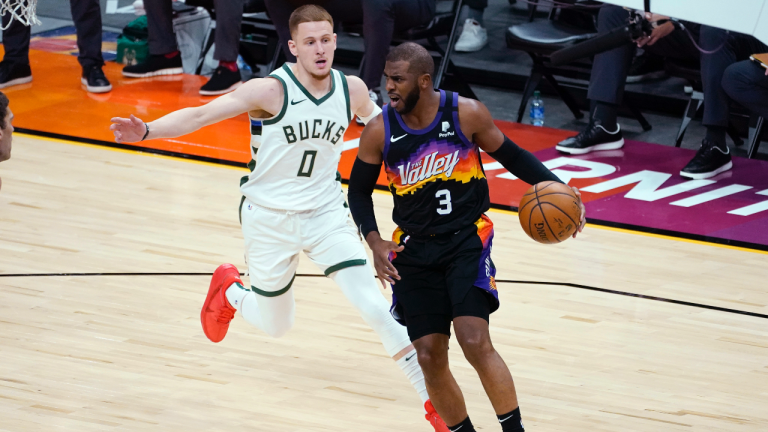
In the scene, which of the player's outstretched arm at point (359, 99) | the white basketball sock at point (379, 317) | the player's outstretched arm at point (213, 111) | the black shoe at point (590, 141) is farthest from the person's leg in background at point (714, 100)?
the player's outstretched arm at point (213, 111)

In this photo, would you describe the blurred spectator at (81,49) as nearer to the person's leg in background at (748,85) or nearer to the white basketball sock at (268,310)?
the white basketball sock at (268,310)

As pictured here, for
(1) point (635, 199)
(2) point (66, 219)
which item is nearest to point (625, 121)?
(1) point (635, 199)

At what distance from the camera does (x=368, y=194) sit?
4.03 metres

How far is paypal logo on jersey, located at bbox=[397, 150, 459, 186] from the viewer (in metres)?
3.83

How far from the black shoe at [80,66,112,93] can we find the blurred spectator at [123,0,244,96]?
1.90 ft

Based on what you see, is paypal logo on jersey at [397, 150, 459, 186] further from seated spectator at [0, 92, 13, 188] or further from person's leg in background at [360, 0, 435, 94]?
person's leg in background at [360, 0, 435, 94]

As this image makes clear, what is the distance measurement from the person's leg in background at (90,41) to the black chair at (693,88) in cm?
518

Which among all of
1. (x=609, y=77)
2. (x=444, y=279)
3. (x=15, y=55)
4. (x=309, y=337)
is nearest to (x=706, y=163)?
(x=609, y=77)

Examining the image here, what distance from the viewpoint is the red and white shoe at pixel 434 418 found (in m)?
3.96

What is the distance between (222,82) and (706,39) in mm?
4316

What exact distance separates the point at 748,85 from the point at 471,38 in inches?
130

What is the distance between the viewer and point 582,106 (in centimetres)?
963

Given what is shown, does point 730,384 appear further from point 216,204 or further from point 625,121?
point 625,121

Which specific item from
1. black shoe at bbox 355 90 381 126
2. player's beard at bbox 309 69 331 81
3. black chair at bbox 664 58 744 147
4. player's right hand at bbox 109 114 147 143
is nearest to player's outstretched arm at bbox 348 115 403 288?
player's beard at bbox 309 69 331 81
